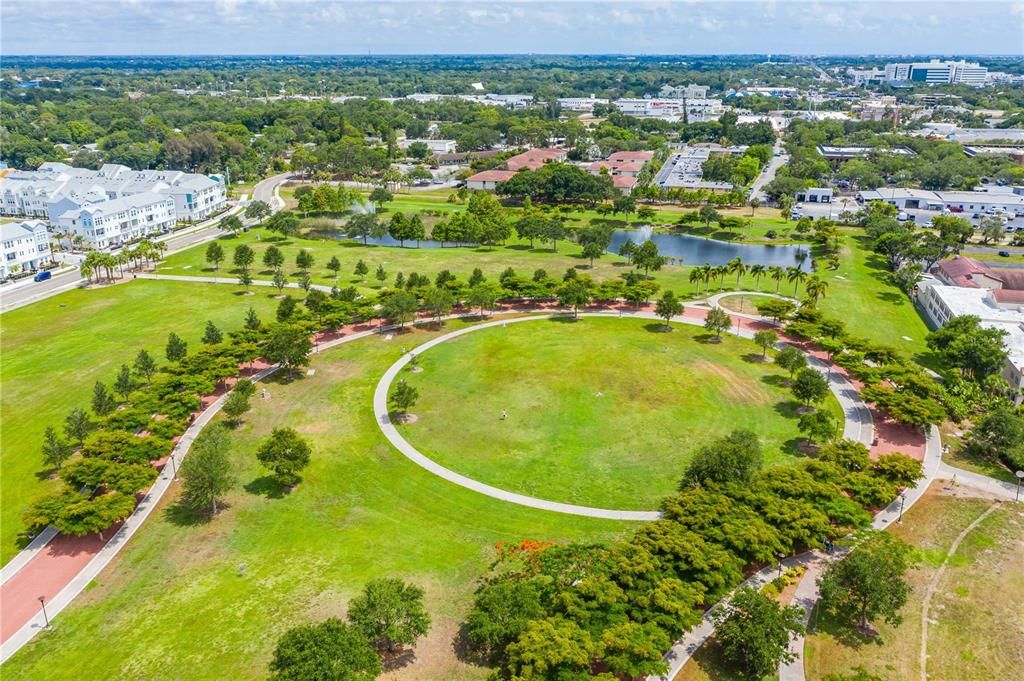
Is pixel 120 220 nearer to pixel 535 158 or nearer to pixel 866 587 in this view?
pixel 535 158

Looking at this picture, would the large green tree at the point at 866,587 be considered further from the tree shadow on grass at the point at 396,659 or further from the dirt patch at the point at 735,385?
the dirt patch at the point at 735,385

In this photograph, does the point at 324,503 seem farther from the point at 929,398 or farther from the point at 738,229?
the point at 738,229

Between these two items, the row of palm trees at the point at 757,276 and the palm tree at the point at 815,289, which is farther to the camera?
the row of palm trees at the point at 757,276

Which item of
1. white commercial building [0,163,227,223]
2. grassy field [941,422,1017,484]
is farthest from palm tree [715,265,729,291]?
white commercial building [0,163,227,223]

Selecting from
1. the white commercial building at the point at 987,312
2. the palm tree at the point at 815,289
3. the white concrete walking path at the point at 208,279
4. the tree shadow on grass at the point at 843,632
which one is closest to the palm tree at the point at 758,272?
the palm tree at the point at 815,289

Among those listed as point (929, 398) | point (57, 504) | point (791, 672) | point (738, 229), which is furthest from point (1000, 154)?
point (57, 504)

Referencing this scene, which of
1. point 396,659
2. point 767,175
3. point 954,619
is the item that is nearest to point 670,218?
point 767,175

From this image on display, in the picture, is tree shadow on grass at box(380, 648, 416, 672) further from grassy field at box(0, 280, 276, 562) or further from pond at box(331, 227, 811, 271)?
pond at box(331, 227, 811, 271)
